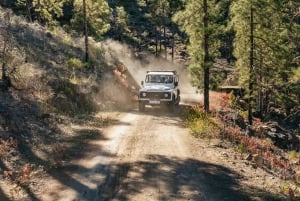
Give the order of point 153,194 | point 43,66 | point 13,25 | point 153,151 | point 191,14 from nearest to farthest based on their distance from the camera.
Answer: point 153,194, point 153,151, point 191,14, point 43,66, point 13,25

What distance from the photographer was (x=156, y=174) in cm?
1161

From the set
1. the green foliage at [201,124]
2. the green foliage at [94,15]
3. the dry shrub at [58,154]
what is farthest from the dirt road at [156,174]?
the green foliage at [94,15]

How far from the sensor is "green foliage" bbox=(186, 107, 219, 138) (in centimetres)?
1742

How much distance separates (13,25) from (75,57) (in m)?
5.06

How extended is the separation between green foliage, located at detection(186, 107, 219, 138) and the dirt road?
0.86 meters

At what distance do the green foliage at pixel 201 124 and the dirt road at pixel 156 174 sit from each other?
857 millimetres

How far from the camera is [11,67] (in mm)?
19547

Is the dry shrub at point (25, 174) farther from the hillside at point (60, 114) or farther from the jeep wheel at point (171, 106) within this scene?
the jeep wheel at point (171, 106)

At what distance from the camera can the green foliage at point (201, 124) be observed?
17.4 metres

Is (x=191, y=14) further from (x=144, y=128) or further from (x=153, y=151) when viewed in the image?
(x=153, y=151)

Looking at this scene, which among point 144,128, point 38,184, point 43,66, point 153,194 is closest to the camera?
point 153,194

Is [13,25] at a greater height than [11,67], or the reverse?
[13,25]

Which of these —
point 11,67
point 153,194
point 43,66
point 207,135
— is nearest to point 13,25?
point 43,66

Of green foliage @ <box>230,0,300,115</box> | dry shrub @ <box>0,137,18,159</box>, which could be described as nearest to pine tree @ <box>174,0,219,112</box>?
green foliage @ <box>230,0,300,115</box>
